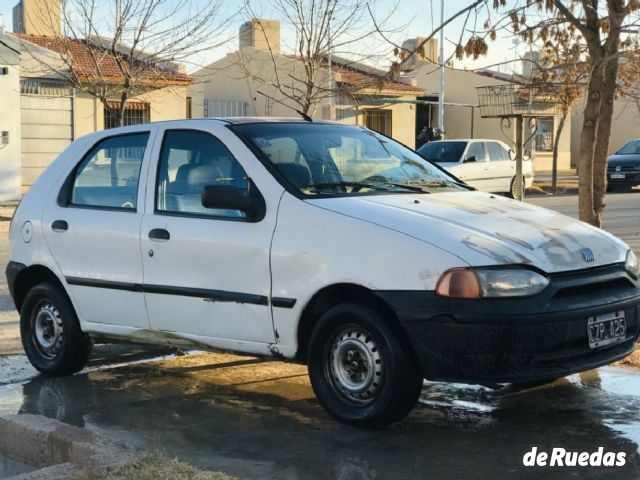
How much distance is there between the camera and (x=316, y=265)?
17.1 ft

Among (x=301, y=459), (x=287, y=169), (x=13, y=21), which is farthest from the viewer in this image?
(x=13, y=21)

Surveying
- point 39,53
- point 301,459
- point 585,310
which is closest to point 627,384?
point 585,310

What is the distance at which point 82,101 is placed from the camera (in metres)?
28.5

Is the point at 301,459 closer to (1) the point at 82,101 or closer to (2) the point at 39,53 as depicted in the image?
(2) the point at 39,53

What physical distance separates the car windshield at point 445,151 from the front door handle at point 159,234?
18.4m

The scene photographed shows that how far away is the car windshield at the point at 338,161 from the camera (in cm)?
569

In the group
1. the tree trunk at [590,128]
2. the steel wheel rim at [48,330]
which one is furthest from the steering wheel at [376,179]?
the tree trunk at [590,128]

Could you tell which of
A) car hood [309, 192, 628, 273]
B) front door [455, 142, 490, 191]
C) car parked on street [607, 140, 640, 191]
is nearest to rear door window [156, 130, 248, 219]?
car hood [309, 192, 628, 273]

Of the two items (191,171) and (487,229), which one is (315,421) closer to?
(487,229)

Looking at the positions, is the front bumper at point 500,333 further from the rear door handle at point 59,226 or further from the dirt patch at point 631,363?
the rear door handle at point 59,226

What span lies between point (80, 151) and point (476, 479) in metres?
3.75

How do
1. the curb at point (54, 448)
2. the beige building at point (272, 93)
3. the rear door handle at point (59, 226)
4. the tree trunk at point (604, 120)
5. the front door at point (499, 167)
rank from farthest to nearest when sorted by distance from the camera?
1. the beige building at point (272, 93)
2. the front door at point (499, 167)
3. the tree trunk at point (604, 120)
4. the rear door handle at point (59, 226)
5. the curb at point (54, 448)

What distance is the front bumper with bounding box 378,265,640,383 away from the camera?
4715mm

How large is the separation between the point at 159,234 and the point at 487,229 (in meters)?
2.01
